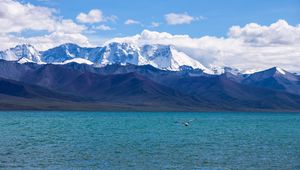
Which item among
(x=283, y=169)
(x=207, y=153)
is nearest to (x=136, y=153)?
(x=207, y=153)

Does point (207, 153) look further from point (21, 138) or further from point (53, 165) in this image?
point (21, 138)

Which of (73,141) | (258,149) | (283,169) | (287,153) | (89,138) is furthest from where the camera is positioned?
(89,138)

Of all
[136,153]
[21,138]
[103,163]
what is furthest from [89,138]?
[103,163]

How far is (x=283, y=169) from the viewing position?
50.6m

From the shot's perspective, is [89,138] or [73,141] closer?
[73,141]

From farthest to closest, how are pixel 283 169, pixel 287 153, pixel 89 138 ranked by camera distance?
pixel 89 138
pixel 287 153
pixel 283 169

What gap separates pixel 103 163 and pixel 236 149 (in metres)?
20.1

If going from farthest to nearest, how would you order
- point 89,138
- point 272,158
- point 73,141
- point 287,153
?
point 89,138 < point 73,141 < point 287,153 < point 272,158

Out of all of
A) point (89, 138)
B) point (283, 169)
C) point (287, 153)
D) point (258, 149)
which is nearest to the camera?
point (283, 169)

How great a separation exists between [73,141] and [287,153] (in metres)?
27.7

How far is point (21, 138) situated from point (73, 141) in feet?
28.4

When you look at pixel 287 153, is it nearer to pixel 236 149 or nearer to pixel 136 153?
pixel 236 149

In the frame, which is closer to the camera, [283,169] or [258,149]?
[283,169]

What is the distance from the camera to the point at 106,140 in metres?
76.9
